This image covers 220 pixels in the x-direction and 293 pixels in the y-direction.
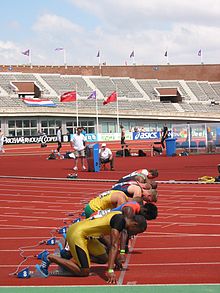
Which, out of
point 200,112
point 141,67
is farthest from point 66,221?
point 141,67

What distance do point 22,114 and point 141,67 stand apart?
28.2 meters

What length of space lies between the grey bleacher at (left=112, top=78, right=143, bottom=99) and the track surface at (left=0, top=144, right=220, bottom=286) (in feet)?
182

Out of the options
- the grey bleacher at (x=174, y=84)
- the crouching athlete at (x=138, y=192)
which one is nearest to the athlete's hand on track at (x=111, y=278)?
the crouching athlete at (x=138, y=192)

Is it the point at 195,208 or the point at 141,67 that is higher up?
the point at 141,67

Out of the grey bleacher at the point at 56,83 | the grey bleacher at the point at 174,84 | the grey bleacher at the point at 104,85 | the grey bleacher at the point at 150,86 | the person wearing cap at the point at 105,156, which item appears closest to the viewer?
the person wearing cap at the point at 105,156

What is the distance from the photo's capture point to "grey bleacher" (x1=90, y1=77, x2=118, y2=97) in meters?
81.1

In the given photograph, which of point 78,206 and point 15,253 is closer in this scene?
point 15,253

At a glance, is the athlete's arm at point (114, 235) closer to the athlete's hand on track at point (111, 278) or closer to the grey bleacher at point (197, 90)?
the athlete's hand on track at point (111, 278)

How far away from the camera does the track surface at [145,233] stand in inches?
323

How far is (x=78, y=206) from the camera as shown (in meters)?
16.6

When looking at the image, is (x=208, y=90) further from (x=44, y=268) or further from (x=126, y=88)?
(x=44, y=268)

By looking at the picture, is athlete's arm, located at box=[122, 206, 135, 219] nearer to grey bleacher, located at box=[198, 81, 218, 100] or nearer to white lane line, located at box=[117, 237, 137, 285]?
white lane line, located at box=[117, 237, 137, 285]

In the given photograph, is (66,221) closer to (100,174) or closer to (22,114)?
(100,174)

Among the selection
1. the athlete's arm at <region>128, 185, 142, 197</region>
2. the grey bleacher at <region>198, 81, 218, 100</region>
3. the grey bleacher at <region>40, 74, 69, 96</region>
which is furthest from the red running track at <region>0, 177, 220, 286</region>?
the grey bleacher at <region>198, 81, 218, 100</region>
